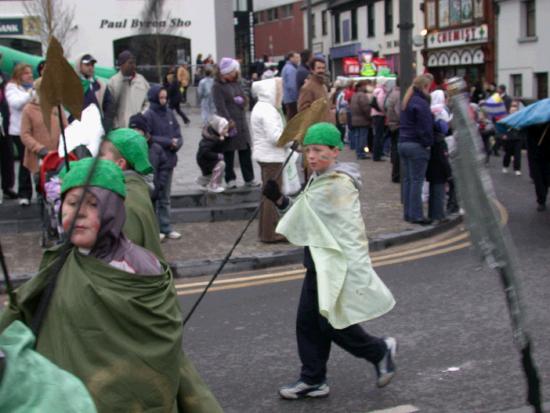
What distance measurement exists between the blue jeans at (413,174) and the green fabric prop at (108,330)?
783 cm

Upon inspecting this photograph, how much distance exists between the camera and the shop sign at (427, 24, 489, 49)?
35.7m

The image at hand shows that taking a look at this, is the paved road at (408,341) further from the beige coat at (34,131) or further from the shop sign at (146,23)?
the beige coat at (34,131)

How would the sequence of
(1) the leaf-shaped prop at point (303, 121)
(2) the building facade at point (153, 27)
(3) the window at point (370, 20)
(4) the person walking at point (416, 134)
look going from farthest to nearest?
(3) the window at point (370, 20)
(4) the person walking at point (416, 134)
(1) the leaf-shaped prop at point (303, 121)
(2) the building facade at point (153, 27)

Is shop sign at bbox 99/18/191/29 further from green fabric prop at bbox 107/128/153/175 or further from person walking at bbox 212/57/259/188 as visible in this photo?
person walking at bbox 212/57/259/188

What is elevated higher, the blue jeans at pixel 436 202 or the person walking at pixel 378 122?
the person walking at pixel 378 122

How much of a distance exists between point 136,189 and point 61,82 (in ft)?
4.11

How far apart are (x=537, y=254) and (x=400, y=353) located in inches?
145

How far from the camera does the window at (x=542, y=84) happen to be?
30.6 metres

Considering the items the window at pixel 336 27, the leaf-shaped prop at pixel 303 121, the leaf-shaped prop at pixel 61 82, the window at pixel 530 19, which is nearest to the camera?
the leaf-shaped prop at pixel 61 82

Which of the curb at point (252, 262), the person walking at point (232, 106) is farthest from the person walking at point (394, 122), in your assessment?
the curb at point (252, 262)

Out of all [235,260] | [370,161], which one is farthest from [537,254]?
[370,161]

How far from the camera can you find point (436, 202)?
11.2 meters

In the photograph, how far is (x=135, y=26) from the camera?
5.77 feet

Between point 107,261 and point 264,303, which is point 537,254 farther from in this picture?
point 107,261
